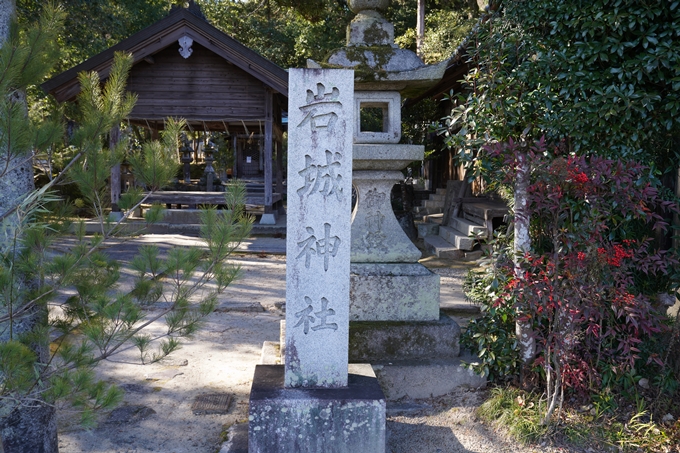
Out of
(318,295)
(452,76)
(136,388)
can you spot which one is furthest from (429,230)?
(318,295)

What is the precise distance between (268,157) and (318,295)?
10.1 metres

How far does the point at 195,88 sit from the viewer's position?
1302cm

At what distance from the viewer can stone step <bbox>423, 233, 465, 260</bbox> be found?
1027 centimetres

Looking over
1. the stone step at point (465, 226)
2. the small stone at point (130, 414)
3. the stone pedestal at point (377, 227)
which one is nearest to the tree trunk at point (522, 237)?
the stone pedestal at point (377, 227)

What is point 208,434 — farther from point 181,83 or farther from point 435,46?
point 435,46

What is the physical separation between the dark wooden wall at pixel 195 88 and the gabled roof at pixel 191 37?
784mm

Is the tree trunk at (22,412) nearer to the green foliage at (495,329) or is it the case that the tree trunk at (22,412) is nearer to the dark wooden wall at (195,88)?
the green foliage at (495,329)

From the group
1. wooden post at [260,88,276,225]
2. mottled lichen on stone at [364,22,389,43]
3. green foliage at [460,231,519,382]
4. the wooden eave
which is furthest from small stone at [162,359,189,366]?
wooden post at [260,88,276,225]

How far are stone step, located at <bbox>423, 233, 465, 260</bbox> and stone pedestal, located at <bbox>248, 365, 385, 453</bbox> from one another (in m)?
7.31

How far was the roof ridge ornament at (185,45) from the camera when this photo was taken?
12109 mm

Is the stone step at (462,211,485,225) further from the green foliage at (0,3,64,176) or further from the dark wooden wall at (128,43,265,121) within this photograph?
the green foliage at (0,3,64,176)

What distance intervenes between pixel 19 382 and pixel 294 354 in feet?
4.54

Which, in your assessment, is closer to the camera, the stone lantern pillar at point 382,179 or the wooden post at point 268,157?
the stone lantern pillar at point 382,179

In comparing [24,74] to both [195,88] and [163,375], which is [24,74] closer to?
[163,375]
